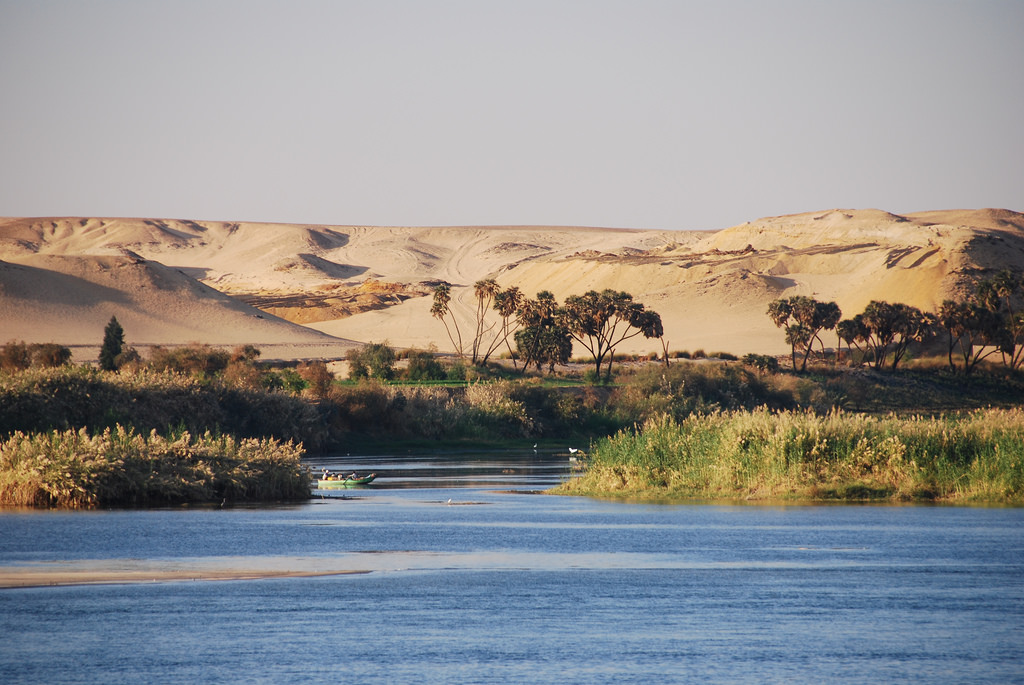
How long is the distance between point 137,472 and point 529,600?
48.0 ft

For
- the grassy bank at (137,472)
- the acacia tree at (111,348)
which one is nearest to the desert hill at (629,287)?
the acacia tree at (111,348)

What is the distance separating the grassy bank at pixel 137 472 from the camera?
85.5ft

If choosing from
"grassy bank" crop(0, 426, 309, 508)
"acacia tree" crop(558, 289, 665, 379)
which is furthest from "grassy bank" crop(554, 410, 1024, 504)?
"acacia tree" crop(558, 289, 665, 379)

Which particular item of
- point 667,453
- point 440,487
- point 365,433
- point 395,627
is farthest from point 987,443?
Result: point 365,433

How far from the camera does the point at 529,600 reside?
49.1 ft

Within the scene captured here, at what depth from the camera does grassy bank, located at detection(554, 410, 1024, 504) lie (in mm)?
26672

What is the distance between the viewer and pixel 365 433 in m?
55.8

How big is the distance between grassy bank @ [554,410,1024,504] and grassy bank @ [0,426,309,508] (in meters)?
7.94

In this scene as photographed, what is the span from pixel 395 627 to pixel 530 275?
14483 centimetres

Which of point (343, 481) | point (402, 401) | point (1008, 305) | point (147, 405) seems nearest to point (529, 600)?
point (343, 481)

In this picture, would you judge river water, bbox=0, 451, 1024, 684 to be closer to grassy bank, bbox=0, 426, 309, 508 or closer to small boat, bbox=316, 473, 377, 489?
grassy bank, bbox=0, 426, 309, 508

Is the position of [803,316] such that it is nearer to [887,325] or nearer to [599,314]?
[887,325]

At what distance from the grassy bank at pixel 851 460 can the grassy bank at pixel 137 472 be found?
794 centimetres

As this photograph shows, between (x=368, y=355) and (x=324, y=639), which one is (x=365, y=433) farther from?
(x=324, y=639)
